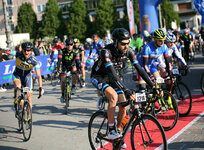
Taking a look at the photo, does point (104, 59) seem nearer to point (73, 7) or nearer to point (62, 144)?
point (62, 144)

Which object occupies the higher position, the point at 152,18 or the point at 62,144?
the point at 152,18

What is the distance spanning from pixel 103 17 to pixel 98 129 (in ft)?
212

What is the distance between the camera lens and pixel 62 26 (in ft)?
240

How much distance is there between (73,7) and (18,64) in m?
64.0

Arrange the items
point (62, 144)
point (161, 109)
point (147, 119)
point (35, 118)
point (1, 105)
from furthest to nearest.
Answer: point (1, 105)
point (35, 118)
point (161, 109)
point (62, 144)
point (147, 119)

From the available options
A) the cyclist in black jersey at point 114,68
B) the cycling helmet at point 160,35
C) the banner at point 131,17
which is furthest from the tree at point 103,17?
the cyclist in black jersey at point 114,68

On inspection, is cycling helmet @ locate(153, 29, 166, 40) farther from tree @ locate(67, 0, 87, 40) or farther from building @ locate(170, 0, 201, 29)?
building @ locate(170, 0, 201, 29)

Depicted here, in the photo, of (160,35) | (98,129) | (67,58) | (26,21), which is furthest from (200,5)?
(26,21)

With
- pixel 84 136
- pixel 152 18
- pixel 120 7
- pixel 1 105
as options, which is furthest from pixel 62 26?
pixel 84 136

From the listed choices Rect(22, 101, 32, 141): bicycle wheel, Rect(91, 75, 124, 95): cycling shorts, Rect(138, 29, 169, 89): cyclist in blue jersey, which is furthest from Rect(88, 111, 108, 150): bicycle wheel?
Rect(138, 29, 169, 89): cyclist in blue jersey

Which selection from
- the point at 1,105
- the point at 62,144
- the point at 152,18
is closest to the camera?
the point at 62,144

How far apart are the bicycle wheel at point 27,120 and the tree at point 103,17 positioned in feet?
206

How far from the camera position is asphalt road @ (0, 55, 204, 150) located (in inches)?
234

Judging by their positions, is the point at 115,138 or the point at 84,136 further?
the point at 84,136
